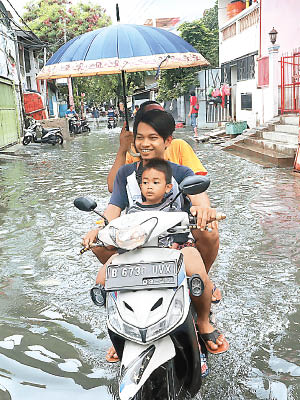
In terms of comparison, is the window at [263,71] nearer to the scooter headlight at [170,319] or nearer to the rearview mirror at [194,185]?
the rearview mirror at [194,185]

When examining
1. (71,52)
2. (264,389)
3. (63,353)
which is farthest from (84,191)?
(264,389)

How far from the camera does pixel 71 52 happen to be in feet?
15.9

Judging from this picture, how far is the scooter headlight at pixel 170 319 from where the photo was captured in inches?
82.3

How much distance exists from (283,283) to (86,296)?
1.67 metres

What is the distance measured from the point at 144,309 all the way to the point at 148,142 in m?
1.23

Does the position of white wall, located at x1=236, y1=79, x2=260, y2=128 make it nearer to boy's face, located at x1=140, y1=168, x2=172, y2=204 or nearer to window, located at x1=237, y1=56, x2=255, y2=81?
window, located at x1=237, y1=56, x2=255, y2=81

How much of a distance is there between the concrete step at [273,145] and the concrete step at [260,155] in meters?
0.09

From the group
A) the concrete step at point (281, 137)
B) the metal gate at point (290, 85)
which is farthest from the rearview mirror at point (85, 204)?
the metal gate at point (290, 85)

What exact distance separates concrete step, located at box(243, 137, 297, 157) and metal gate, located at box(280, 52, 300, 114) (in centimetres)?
150

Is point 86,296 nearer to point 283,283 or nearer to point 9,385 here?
point 9,385

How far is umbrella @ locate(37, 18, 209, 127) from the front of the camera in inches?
181

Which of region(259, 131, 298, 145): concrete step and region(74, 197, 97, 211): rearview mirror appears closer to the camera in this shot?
region(74, 197, 97, 211): rearview mirror

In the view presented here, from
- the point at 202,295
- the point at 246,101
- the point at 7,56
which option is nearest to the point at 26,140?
the point at 7,56

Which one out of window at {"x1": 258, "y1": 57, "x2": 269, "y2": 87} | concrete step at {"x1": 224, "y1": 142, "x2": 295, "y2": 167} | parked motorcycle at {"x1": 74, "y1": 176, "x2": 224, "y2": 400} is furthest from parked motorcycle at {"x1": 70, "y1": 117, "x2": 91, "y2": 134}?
parked motorcycle at {"x1": 74, "y1": 176, "x2": 224, "y2": 400}
